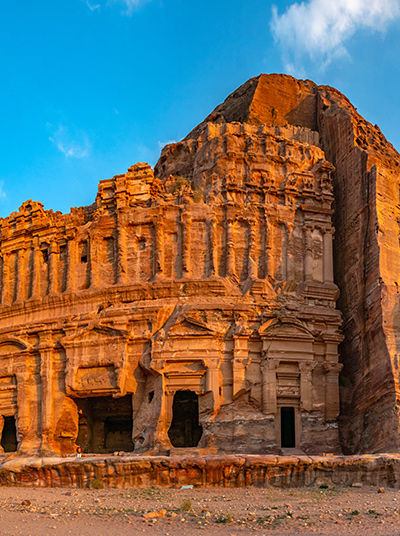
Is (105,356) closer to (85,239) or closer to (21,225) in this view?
(85,239)

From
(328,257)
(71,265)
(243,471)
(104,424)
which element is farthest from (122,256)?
(243,471)

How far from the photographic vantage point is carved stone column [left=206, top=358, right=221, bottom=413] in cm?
2644

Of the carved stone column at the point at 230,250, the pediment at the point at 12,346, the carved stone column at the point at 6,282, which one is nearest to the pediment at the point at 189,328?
the carved stone column at the point at 230,250

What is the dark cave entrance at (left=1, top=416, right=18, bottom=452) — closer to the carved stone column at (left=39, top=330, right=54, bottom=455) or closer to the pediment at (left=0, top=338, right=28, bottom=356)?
the pediment at (left=0, top=338, right=28, bottom=356)

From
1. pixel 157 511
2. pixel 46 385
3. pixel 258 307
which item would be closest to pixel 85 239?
pixel 46 385

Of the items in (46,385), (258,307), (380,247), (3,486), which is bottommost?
(3,486)

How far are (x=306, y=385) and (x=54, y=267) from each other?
1239cm

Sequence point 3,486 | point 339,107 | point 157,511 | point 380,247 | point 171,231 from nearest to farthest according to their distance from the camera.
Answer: point 157,511 < point 3,486 < point 380,247 < point 171,231 < point 339,107

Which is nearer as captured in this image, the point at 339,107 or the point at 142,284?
the point at 142,284

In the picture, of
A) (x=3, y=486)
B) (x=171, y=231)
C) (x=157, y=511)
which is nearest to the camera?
(x=157, y=511)

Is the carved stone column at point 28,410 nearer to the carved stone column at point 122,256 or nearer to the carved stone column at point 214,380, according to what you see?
the carved stone column at point 122,256

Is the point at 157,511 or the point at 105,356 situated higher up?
the point at 105,356

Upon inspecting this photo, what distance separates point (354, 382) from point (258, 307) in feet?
15.8

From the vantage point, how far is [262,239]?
29.5m
